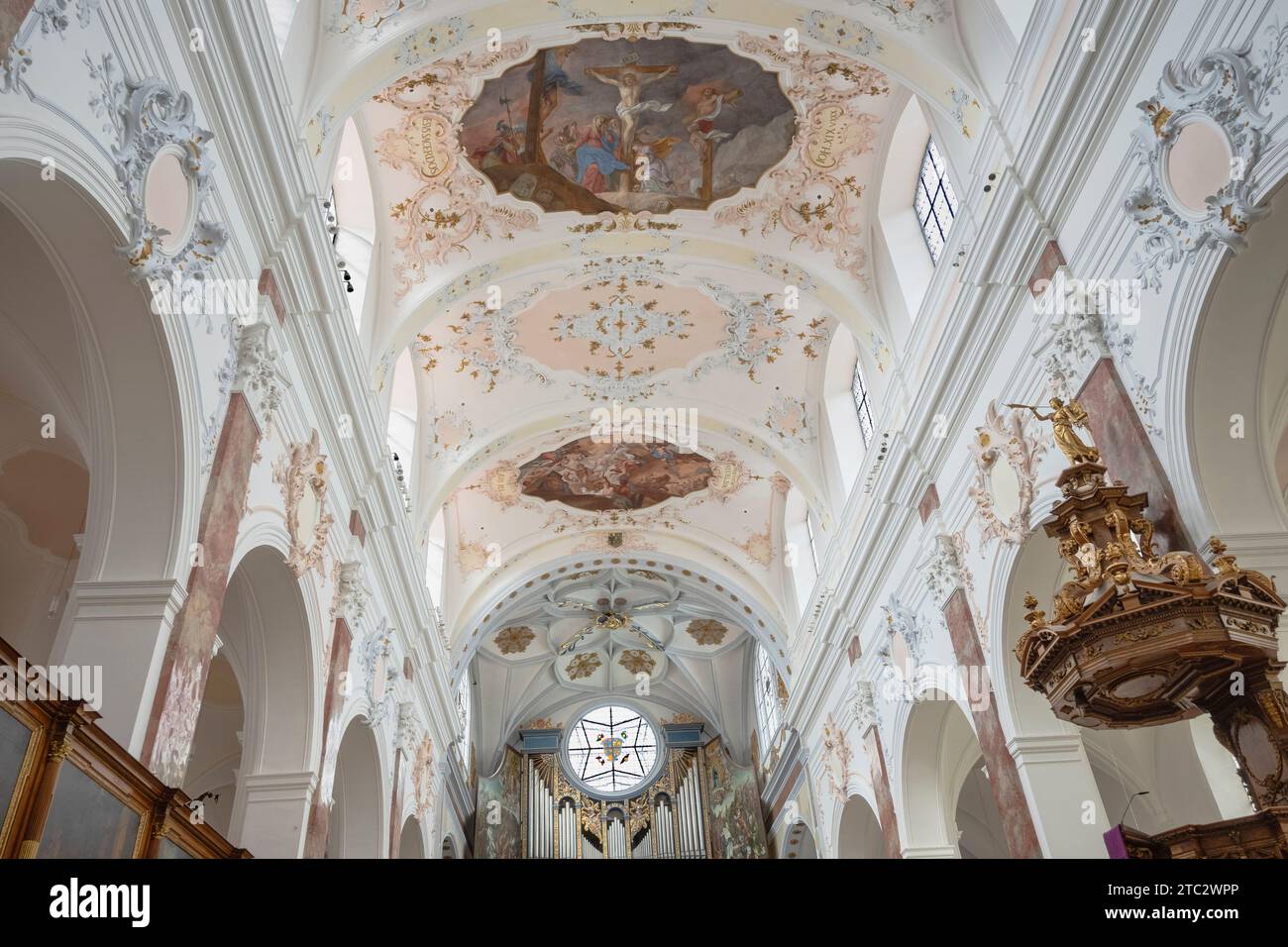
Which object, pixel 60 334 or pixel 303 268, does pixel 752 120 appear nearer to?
pixel 303 268

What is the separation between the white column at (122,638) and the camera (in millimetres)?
5531

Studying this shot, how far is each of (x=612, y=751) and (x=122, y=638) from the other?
68.9 ft

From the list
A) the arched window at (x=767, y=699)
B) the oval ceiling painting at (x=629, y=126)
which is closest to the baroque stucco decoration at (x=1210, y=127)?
the oval ceiling painting at (x=629, y=126)

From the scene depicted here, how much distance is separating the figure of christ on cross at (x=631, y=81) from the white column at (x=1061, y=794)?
24.3 feet

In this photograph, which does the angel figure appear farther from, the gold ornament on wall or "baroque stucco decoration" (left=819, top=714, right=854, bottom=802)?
the gold ornament on wall

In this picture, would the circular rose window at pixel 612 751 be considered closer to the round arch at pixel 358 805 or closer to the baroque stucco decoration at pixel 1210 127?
the round arch at pixel 358 805

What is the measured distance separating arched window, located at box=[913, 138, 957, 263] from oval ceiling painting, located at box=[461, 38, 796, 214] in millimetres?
1545

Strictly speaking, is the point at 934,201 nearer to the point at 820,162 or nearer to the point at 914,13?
the point at 820,162

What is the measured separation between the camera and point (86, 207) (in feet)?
17.3

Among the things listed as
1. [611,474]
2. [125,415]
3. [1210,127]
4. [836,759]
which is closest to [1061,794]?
[1210,127]

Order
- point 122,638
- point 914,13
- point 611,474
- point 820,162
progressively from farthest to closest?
point 611,474, point 820,162, point 914,13, point 122,638

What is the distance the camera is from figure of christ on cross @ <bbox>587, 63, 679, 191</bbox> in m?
10.7

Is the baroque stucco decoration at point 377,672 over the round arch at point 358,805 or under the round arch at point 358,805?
over

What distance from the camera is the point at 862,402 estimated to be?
46.2ft
